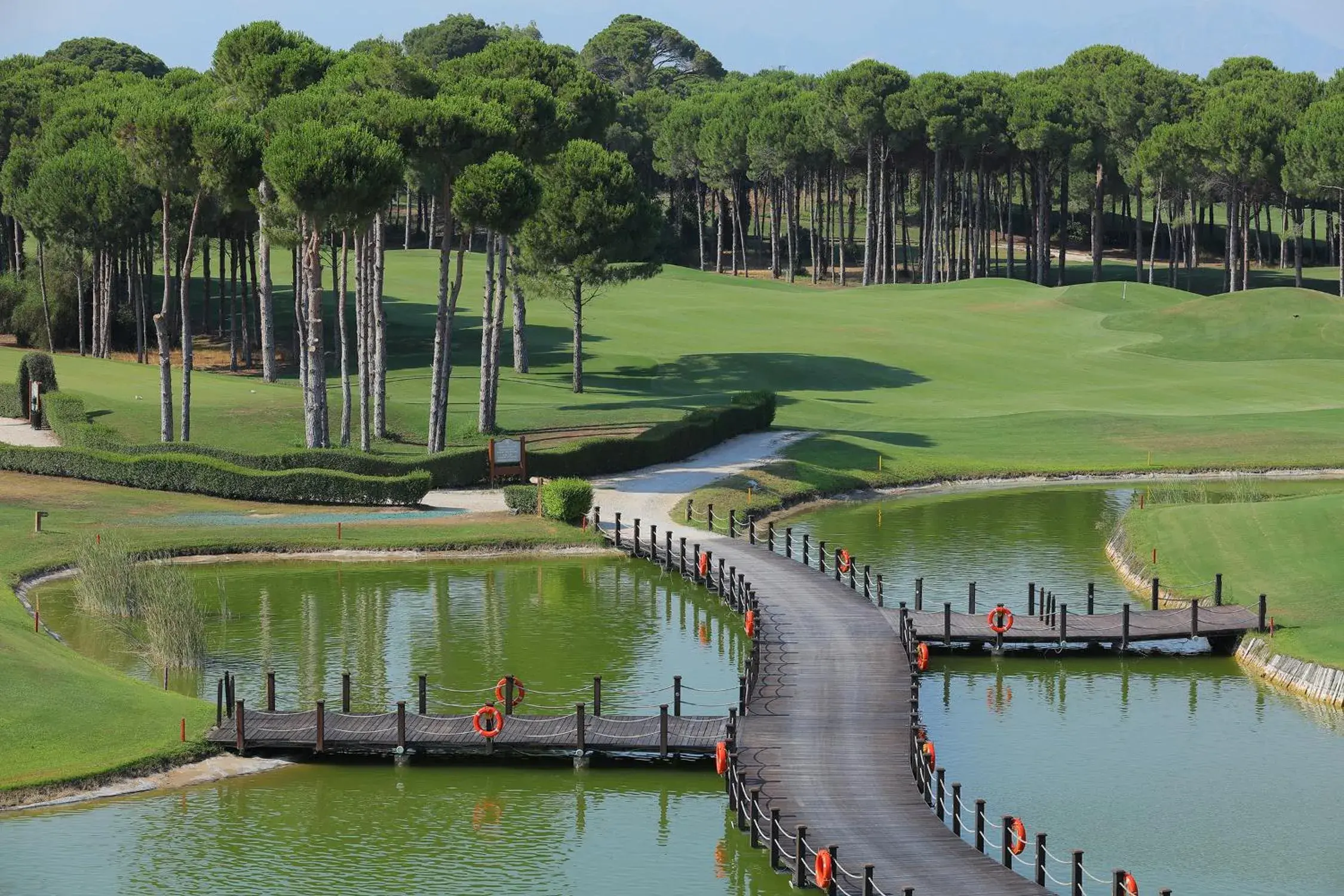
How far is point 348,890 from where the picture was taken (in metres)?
31.0

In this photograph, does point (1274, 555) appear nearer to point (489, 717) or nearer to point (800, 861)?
point (489, 717)

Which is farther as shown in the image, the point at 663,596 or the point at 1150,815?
the point at 663,596

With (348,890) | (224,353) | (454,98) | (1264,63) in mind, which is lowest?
(348,890)

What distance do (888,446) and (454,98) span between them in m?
26.8

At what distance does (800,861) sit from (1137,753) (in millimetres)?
13138

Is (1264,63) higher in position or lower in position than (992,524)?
higher

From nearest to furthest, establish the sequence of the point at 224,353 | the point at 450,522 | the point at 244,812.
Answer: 1. the point at 244,812
2. the point at 450,522
3. the point at 224,353

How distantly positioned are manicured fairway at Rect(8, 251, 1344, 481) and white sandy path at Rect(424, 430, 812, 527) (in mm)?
3271

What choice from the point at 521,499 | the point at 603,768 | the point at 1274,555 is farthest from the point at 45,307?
the point at 603,768

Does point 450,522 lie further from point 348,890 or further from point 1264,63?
point 1264,63

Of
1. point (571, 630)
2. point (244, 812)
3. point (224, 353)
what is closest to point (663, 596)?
point (571, 630)

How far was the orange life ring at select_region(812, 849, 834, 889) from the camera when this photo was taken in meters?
29.1

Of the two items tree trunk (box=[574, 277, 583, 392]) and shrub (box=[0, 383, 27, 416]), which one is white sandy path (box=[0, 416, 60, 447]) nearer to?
shrub (box=[0, 383, 27, 416])

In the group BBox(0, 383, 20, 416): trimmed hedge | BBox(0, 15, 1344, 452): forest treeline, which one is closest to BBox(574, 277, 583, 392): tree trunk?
BBox(0, 15, 1344, 452): forest treeline
